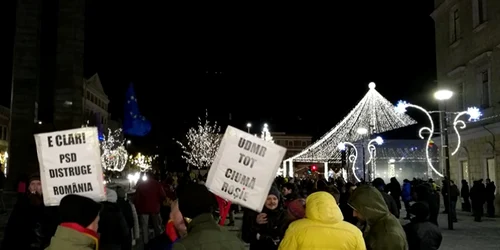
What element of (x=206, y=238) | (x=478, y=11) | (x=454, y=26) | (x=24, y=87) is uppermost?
(x=454, y=26)

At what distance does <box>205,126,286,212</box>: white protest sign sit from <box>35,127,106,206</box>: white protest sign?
131cm

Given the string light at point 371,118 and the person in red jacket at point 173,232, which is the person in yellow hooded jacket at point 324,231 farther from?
the string light at point 371,118

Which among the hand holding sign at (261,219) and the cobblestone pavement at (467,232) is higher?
the hand holding sign at (261,219)

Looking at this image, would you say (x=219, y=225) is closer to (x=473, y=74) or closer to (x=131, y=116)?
(x=473, y=74)

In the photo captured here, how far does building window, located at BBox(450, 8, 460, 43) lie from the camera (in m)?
29.8

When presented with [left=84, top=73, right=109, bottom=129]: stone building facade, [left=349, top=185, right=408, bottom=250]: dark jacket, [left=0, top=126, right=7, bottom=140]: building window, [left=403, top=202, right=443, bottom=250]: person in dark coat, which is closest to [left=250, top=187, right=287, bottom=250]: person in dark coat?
[left=403, top=202, right=443, bottom=250]: person in dark coat

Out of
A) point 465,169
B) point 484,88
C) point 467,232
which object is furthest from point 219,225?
point 465,169

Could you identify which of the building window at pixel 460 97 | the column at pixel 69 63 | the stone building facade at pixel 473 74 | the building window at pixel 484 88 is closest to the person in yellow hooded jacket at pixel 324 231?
the stone building facade at pixel 473 74

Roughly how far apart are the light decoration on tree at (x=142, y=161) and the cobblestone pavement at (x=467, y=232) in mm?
52300

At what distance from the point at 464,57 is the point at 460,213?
8367 millimetres

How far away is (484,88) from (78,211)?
86.7ft

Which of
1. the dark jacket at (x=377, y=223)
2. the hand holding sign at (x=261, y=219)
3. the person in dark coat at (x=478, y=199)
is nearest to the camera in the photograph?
the dark jacket at (x=377, y=223)

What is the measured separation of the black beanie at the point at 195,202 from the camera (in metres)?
3.98

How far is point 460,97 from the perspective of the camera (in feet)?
97.9
